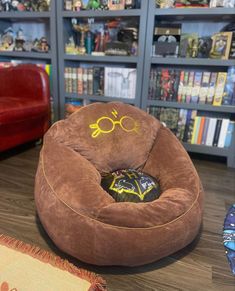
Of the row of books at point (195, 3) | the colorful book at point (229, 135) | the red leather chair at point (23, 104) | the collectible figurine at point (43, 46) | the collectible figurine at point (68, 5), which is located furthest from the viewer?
the collectible figurine at point (43, 46)

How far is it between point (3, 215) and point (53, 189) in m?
0.44

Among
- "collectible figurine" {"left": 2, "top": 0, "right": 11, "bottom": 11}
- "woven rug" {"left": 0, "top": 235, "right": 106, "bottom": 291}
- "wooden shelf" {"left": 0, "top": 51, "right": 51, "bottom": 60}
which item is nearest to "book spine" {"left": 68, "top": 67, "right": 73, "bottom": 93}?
"wooden shelf" {"left": 0, "top": 51, "right": 51, "bottom": 60}

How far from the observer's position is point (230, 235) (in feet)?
3.63

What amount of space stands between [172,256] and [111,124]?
2.18 feet

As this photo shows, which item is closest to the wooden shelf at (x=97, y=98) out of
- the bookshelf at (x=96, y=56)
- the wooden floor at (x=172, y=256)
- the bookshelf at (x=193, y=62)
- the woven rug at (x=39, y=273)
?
the bookshelf at (x=96, y=56)

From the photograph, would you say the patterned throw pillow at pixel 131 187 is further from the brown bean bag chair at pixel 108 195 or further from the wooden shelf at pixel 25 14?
the wooden shelf at pixel 25 14

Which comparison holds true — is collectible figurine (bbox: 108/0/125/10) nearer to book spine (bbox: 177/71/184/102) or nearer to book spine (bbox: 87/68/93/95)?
book spine (bbox: 87/68/93/95)

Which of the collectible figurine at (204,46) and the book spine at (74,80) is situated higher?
the collectible figurine at (204,46)

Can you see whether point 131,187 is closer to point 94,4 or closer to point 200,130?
point 200,130

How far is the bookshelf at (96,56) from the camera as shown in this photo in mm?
1745

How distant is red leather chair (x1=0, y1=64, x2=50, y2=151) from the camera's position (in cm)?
166

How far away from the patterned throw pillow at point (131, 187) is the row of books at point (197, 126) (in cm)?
88

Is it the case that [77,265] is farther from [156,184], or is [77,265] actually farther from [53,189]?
[156,184]

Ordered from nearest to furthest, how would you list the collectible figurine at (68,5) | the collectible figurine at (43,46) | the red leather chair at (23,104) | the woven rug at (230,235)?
the woven rug at (230,235), the red leather chair at (23,104), the collectible figurine at (68,5), the collectible figurine at (43,46)
